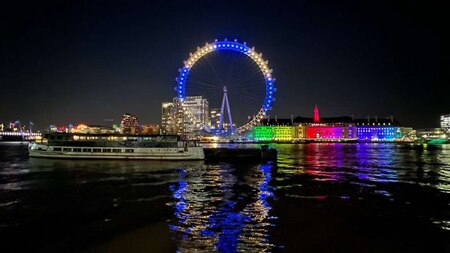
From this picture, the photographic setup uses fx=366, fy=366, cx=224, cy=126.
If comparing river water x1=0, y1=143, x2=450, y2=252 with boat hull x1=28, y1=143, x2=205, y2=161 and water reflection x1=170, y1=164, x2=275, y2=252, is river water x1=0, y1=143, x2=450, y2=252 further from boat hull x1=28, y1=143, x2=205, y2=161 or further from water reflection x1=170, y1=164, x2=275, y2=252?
boat hull x1=28, y1=143, x2=205, y2=161

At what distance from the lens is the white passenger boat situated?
162 ft

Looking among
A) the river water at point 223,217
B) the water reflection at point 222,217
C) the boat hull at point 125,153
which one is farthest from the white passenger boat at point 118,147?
the water reflection at point 222,217

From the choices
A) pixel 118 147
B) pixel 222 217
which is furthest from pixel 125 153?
pixel 222 217

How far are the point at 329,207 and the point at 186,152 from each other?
33.3 meters

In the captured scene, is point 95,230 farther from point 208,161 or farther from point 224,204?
point 208,161

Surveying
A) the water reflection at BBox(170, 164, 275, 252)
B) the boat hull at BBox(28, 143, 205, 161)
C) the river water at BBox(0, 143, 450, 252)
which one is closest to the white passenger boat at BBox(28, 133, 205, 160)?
the boat hull at BBox(28, 143, 205, 161)

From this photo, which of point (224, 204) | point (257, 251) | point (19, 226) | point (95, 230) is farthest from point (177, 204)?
point (257, 251)

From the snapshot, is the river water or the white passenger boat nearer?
the river water

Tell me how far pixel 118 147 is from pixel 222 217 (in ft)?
128

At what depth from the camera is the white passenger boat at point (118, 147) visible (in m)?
49.5

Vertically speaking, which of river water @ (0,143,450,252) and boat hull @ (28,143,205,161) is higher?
boat hull @ (28,143,205,161)

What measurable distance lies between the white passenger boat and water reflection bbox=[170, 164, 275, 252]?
24052 millimetres

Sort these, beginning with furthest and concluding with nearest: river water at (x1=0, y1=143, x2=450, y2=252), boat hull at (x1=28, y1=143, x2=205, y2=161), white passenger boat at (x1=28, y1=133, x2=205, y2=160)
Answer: white passenger boat at (x1=28, y1=133, x2=205, y2=160), boat hull at (x1=28, y1=143, x2=205, y2=161), river water at (x1=0, y1=143, x2=450, y2=252)

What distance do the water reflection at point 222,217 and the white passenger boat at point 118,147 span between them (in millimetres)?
24052
